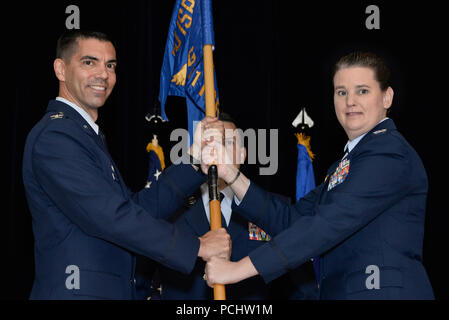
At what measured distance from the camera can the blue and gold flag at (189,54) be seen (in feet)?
8.05

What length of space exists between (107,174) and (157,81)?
81.7 inches

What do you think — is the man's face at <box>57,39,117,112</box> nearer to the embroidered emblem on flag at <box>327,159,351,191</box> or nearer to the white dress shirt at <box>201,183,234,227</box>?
the white dress shirt at <box>201,183,234,227</box>

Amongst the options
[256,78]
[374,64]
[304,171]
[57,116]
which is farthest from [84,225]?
[256,78]

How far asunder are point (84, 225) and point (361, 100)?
1.35 meters

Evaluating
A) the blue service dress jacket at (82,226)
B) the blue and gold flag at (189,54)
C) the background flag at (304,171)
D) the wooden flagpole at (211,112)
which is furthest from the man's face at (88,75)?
the background flag at (304,171)

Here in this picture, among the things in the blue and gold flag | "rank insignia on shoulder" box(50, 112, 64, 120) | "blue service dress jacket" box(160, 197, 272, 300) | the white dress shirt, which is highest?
the blue and gold flag

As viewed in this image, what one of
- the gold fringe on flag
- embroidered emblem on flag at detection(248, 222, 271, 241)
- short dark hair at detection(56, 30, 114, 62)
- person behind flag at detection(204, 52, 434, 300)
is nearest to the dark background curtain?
the gold fringe on flag

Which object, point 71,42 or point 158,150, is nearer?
point 71,42

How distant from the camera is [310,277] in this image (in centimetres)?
→ 313

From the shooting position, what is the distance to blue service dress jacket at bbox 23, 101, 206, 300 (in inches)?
75.5

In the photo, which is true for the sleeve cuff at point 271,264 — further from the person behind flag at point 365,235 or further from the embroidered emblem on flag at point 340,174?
the embroidered emblem on flag at point 340,174

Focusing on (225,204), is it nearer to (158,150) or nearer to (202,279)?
(202,279)

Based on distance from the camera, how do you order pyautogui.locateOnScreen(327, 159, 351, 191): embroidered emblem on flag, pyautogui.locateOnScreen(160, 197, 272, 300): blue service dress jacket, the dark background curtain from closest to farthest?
pyautogui.locateOnScreen(327, 159, 351, 191): embroidered emblem on flag
pyautogui.locateOnScreen(160, 197, 272, 300): blue service dress jacket
the dark background curtain

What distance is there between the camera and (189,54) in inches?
101
